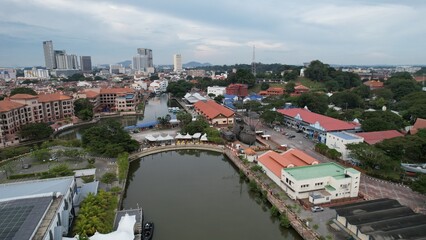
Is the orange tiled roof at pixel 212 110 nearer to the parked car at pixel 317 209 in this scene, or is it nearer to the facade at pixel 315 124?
the facade at pixel 315 124

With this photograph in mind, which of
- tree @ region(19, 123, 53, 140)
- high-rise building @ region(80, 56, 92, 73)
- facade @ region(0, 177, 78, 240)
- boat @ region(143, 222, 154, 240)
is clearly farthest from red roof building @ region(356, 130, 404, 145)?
high-rise building @ region(80, 56, 92, 73)

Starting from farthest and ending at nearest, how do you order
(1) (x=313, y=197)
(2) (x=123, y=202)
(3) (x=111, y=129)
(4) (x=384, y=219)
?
(3) (x=111, y=129), (2) (x=123, y=202), (1) (x=313, y=197), (4) (x=384, y=219)

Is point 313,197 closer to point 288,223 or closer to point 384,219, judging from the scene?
point 288,223

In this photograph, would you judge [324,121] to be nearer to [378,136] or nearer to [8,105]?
[378,136]

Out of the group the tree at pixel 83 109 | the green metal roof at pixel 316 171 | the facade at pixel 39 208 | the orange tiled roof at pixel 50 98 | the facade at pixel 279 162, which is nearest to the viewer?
the facade at pixel 39 208

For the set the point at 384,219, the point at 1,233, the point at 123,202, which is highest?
the point at 1,233

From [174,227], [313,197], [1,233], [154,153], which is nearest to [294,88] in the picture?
[154,153]

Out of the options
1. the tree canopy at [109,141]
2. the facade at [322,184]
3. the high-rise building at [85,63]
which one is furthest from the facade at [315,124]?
the high-rise building at [85,63]
